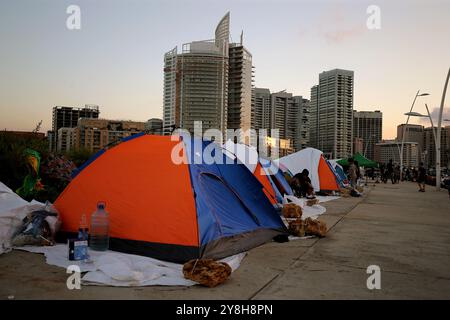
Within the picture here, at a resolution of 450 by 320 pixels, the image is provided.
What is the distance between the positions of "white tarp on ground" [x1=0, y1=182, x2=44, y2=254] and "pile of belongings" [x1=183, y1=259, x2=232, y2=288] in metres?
2.78

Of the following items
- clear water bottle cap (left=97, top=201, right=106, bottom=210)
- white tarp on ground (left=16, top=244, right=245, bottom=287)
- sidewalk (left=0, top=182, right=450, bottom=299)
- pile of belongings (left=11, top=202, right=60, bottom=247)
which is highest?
clear water bottle cap (left=97, top=201, right=106, bottom=210)

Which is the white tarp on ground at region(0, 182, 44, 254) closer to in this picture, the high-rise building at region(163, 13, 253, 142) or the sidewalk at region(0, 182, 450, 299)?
the sidewalk at region(0, 182, 450, 299)

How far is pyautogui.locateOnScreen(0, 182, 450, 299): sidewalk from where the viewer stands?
3.72m

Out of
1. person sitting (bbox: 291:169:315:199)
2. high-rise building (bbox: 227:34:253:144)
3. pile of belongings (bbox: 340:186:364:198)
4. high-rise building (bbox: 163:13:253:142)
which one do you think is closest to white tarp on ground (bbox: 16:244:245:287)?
person sitting (bbox: 291:169:315:199)

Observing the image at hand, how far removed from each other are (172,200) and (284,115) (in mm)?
109207

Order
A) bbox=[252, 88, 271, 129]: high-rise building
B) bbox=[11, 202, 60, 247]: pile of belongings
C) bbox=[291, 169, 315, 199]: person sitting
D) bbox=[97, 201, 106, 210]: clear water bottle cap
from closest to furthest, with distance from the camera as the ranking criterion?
bbox=[97, 201, 106, 210]: clear water bottle cap, bbox=[11, 202, 60, 247]: pile of belongings, bbox=[291, 169, 315, 199]: person sitting, bbox=[252, 88, 271, 129]: high-rise building

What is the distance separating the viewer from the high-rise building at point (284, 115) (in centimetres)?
10406

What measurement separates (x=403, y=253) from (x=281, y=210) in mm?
3655

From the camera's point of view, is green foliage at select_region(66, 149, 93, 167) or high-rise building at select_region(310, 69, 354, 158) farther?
high-rise building at select_region(310, 69, 354, 158)

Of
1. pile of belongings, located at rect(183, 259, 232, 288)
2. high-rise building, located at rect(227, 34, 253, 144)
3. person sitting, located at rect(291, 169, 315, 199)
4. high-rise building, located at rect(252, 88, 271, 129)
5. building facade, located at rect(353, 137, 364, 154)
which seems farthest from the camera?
high-rise building, located at rect(252, 88, 271, 129)

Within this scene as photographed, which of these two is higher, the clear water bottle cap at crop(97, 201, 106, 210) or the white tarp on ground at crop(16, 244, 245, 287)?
Answer: the clear water bottle cap at crop(97, 201, 106, 210)

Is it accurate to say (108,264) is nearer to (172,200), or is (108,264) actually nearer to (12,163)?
(172,200)
